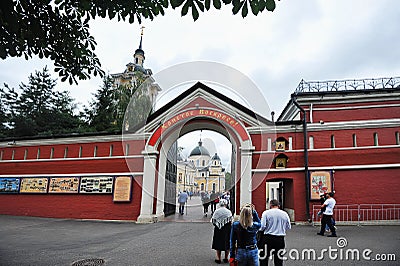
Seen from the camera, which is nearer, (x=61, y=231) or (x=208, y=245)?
(x=208, y=245)

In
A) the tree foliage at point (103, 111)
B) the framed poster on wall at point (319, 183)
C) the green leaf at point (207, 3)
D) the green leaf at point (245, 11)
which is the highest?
the tree foliage at point (103, 111)

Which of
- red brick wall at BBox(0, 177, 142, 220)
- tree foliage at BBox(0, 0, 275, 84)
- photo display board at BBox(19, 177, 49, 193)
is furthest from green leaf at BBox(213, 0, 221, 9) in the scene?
photo display board at BBox(19, 177, 49, 193)

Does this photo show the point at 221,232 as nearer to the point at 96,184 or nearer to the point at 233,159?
the point at 233,159

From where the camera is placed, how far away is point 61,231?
11.3m

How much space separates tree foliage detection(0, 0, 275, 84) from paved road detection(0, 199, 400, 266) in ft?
14.8

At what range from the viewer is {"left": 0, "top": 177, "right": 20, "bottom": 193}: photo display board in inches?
654

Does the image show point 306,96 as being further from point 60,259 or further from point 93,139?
point 60,259

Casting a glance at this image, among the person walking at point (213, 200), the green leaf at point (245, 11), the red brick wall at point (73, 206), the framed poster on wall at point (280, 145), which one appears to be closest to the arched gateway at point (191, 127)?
the red brick wall at point (73, 206)

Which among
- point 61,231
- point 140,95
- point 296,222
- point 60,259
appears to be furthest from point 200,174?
point 60,259

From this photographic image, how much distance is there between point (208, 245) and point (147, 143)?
24.6 ft

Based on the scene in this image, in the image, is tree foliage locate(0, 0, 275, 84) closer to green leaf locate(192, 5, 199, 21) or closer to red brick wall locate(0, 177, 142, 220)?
green leaf locate(192, 5, 199, 21)

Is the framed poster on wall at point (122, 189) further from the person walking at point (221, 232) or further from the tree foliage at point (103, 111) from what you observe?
the tree foliage at point (103, 111)

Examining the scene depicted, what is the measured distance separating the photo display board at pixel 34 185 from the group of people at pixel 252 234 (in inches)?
508

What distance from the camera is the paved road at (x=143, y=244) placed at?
688 cm
